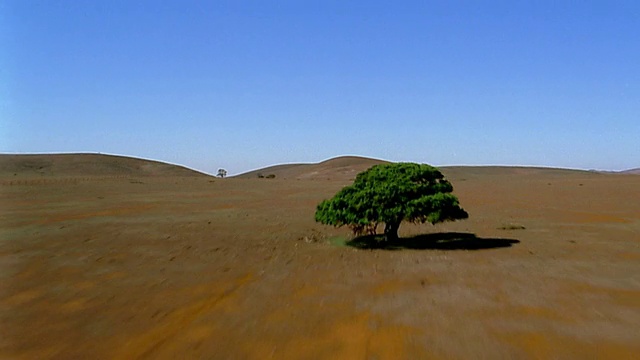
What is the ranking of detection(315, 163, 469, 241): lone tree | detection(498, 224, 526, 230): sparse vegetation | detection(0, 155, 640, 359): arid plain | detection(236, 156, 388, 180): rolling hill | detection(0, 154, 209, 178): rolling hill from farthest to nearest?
detection(236, 156, 388, 180): rolling hill, detection(0, 154, 209, 178): rolling hill, detection(498, 224, 526, 230): sparse vegetation, detection(315, 163, 469, 241): lone tree, detection(0, 155, 640, 359): arid plain

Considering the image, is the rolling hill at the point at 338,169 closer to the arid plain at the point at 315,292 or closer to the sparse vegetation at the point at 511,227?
the sparse vegetation at the point at 511,227

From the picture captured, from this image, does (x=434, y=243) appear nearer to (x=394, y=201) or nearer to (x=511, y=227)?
(x=394, y=201)

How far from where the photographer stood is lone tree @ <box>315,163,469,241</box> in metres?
13.6

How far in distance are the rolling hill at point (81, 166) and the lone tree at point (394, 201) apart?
188ft

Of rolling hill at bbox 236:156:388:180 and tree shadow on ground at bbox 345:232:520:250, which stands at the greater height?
rolling hill at bbox 236:156:388:180

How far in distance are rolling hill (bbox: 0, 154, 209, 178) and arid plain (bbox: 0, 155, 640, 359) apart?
2028 inches

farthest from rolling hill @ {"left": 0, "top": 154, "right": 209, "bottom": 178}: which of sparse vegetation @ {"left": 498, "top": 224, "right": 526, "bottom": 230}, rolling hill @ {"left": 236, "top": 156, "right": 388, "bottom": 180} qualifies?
sparse vegetation @ {"left": 498, "top": 224, "right": 526, "bottom": 230}

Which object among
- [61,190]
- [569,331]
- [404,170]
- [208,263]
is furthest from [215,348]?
[61,190]

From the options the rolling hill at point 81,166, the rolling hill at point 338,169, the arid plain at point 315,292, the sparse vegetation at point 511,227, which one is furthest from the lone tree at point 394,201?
the rolling hill at point 338,169

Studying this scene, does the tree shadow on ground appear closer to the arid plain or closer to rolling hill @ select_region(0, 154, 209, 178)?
the arid plain

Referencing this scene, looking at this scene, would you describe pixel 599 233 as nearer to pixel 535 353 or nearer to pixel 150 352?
pixel 535 353

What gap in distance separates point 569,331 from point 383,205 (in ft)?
24.6

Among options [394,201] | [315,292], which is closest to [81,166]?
[394,201]

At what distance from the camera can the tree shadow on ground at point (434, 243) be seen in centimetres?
1366
